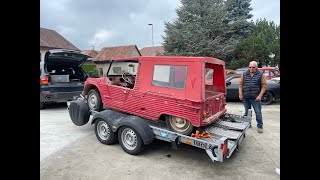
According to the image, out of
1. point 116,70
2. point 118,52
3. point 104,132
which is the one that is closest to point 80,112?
point 104,132

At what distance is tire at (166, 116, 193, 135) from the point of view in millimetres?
4273

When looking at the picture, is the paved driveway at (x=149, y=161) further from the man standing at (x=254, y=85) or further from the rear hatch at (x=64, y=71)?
the rear hatch at (x=64, y=71)

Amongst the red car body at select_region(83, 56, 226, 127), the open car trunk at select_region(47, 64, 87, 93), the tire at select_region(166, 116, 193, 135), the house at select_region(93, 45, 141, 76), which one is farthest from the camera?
the house at select_region(93, 45, 141, 76)

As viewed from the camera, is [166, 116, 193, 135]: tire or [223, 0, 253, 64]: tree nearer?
[166, 116, 193, 135]: tire

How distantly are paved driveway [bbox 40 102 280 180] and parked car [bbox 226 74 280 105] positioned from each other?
14.8 feet

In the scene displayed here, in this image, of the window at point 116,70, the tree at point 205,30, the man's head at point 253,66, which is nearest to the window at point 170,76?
the window at point 116,70

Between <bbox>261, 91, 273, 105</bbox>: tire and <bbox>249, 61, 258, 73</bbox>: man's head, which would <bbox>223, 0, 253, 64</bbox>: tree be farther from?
<bbox>249, 61, 258, 73</bbox>: man's head

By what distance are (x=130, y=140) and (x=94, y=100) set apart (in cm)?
167

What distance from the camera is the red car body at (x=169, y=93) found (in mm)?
3992

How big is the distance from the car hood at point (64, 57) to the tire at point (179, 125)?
482cm

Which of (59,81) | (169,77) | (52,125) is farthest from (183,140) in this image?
(59,81)

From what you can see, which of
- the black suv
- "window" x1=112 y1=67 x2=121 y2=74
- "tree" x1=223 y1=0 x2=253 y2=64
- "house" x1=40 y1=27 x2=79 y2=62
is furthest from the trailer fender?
"house" x1=40 y1=27 x2=79 y2=62
